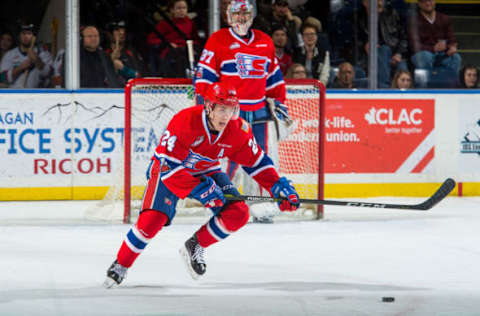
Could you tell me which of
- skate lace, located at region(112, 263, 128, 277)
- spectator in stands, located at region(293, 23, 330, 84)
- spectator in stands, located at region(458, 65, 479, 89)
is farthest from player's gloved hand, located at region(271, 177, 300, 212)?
spectator in stands, located at region(458, 65, 479, 89)

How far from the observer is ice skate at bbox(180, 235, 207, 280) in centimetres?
417

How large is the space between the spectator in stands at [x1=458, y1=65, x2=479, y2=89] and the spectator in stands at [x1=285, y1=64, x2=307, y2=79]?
1.42 m

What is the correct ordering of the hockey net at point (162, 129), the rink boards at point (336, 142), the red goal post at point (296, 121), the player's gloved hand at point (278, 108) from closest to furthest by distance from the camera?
1. the player's gloved hand at point (278, 108)
2. the hockey net at point (162, 129)
3. the red goal post at point (296, 121)
4. the rink boards at point (336, 142)

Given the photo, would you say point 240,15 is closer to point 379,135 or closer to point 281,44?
point 281,44

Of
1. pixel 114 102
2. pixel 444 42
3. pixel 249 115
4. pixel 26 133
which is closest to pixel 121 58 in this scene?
pixel 114 102

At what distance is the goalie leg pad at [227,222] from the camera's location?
13.6ft

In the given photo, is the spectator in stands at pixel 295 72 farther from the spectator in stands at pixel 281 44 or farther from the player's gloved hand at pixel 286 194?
the player's gloved hand at pixel 286 194

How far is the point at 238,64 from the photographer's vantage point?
230 inches

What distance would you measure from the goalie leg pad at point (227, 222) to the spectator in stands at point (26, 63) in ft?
10.5

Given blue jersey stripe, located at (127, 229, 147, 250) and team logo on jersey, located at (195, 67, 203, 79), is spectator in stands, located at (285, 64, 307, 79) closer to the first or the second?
team logo on jersey, located at (195, 67, 203, 79)

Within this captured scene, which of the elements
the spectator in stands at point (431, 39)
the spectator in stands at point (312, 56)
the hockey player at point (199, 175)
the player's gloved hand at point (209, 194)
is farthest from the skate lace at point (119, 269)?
the spectator in stands at point (431, 39)

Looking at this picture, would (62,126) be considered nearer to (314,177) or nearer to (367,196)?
(314,177)

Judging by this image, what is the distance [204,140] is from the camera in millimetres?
4035

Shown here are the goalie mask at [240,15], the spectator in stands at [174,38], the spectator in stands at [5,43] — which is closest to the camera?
the goalie mask at [240,15]
